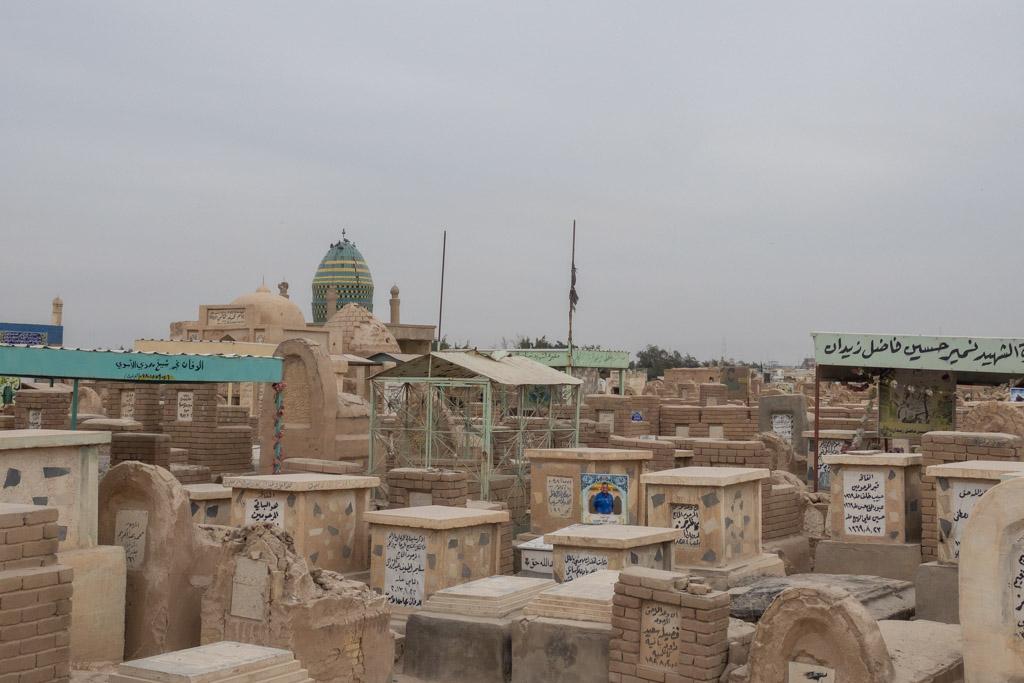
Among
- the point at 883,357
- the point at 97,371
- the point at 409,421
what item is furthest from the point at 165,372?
the point at 883,357

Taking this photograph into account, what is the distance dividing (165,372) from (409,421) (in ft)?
13.2

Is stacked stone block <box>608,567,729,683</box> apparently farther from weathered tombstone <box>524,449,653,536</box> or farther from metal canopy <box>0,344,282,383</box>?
metal canopy <box>0,344,282,383</box>

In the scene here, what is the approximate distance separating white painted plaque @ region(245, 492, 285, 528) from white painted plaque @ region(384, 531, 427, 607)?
124 cm

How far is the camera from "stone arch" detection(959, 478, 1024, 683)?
6969mm

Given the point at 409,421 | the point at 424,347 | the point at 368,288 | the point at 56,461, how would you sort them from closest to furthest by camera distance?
the point at 56,461 < the point at 409,421 < the point at 424,347 < the point at 368,288

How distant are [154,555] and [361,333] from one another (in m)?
26.0

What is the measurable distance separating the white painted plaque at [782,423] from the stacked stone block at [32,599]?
1866 cm

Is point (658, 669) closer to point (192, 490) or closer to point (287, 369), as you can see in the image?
point (192, 490)

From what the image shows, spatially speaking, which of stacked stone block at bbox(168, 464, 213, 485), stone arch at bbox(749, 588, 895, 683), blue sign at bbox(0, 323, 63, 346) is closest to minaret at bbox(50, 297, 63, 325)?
blue sign at bbox(0, 323, 63, 346)

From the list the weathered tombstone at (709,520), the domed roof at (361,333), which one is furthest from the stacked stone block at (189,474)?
the domed roof at (361,333)

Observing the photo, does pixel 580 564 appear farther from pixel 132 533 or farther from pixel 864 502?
pixel 132 533

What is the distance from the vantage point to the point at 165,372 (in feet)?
45.0

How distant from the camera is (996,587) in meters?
6.99

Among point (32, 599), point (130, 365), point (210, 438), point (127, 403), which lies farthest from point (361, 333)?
point (32, 599)
